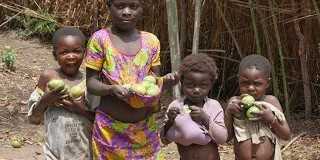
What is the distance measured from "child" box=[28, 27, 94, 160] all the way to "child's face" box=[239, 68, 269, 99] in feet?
2.72

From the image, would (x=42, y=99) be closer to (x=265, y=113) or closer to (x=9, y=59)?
(x=265, y=113)

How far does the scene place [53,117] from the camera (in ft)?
10.5

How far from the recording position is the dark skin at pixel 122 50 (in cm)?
298

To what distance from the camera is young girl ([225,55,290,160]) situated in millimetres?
3010

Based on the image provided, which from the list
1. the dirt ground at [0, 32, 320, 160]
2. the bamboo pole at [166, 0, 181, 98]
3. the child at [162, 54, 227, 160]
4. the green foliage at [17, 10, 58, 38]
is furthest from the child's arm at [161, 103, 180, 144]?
the green foliage at [17, 10, 58, 38]

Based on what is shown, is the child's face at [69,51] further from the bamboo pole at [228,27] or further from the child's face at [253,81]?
the bamboo pole at [228,27]

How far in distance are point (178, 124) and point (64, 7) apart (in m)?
5.76

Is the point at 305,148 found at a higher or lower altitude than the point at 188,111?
lower

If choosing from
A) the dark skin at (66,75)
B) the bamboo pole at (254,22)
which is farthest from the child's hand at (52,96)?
the bamboo pole at (254,22)

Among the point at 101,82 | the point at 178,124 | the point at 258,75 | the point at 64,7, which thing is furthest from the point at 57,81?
the point at 64,7

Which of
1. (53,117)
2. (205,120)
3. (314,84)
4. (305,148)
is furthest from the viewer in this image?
(314,84)

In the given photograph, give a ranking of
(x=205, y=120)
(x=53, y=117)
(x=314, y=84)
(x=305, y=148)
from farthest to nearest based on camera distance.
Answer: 1. (x=314, y=84)
2. (x=305, y=148)
3. (x=53, y=117)
4. (x=205, y=120)

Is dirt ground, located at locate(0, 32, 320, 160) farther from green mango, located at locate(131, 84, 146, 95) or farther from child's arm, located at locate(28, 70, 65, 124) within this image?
green mango, located at locate(131, 84, 146, 95)

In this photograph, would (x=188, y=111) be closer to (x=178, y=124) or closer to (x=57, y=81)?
(x=178, y=124)
